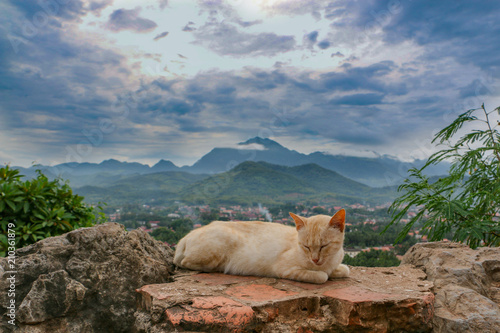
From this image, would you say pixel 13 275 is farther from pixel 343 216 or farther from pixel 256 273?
pixel 343 216

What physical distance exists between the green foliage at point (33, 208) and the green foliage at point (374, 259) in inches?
199

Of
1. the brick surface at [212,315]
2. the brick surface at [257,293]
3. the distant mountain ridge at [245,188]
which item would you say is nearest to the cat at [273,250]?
the brick surface at [257,293]

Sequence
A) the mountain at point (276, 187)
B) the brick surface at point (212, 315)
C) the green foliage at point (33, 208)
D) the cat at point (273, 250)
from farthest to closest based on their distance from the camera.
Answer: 1. the mountain at point (276, 187)
2. the green foliage at point (33, 208)
3. the cat at point (273, 250)
4. the brick surface at point (212, 315)

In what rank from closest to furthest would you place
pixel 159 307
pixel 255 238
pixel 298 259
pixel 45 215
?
pixel 159 307
pixel 298 259
pixel 255 238
pixel 45 215

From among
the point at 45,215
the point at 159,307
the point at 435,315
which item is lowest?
the point at 435,315

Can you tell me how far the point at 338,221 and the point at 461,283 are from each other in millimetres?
1852

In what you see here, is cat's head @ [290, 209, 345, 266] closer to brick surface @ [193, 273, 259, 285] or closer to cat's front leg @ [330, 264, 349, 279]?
cat's front leg @ [330, 264, 349, 279]

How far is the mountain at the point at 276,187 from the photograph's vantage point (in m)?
22.4

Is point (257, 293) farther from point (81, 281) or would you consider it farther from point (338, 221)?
point (81, 281)

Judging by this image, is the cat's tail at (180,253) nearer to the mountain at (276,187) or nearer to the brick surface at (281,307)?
the brick surface at (281,307)

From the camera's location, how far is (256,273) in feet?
14.1

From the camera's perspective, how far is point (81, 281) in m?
3.46

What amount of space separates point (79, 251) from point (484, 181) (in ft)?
22.8

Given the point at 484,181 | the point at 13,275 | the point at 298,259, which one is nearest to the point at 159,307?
the point at 13,275
